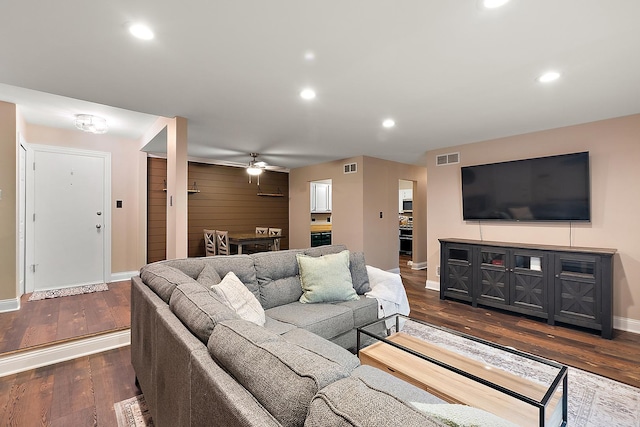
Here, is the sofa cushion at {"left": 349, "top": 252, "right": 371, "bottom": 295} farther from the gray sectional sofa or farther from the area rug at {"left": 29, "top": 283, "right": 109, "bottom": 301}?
the area rug at {"left": 29, "top": 283, "right": 109, "bottom": 301}

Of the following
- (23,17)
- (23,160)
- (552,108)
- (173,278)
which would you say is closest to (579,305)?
(552,108)

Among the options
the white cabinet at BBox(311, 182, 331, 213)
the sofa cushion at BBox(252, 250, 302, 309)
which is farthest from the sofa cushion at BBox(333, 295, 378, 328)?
the white cabinet at BBox(311, 182, 331, 213)

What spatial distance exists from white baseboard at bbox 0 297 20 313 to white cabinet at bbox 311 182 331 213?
5301mm

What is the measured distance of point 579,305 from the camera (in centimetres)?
325

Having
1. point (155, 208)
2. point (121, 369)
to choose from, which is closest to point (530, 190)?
point (121, 369)

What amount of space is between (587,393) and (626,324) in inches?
75.1

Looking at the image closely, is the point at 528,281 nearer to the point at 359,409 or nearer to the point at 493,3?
the point at 493,3

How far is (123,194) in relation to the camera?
5.18 meters

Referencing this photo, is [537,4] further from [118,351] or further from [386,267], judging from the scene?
[386,267]

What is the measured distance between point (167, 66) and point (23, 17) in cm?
77

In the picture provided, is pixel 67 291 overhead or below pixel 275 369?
below

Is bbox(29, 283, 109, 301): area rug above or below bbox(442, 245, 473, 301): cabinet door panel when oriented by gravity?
below

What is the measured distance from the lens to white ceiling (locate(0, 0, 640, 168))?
164 cm

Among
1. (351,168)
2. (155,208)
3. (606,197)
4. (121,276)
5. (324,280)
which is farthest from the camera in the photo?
(351,168)
